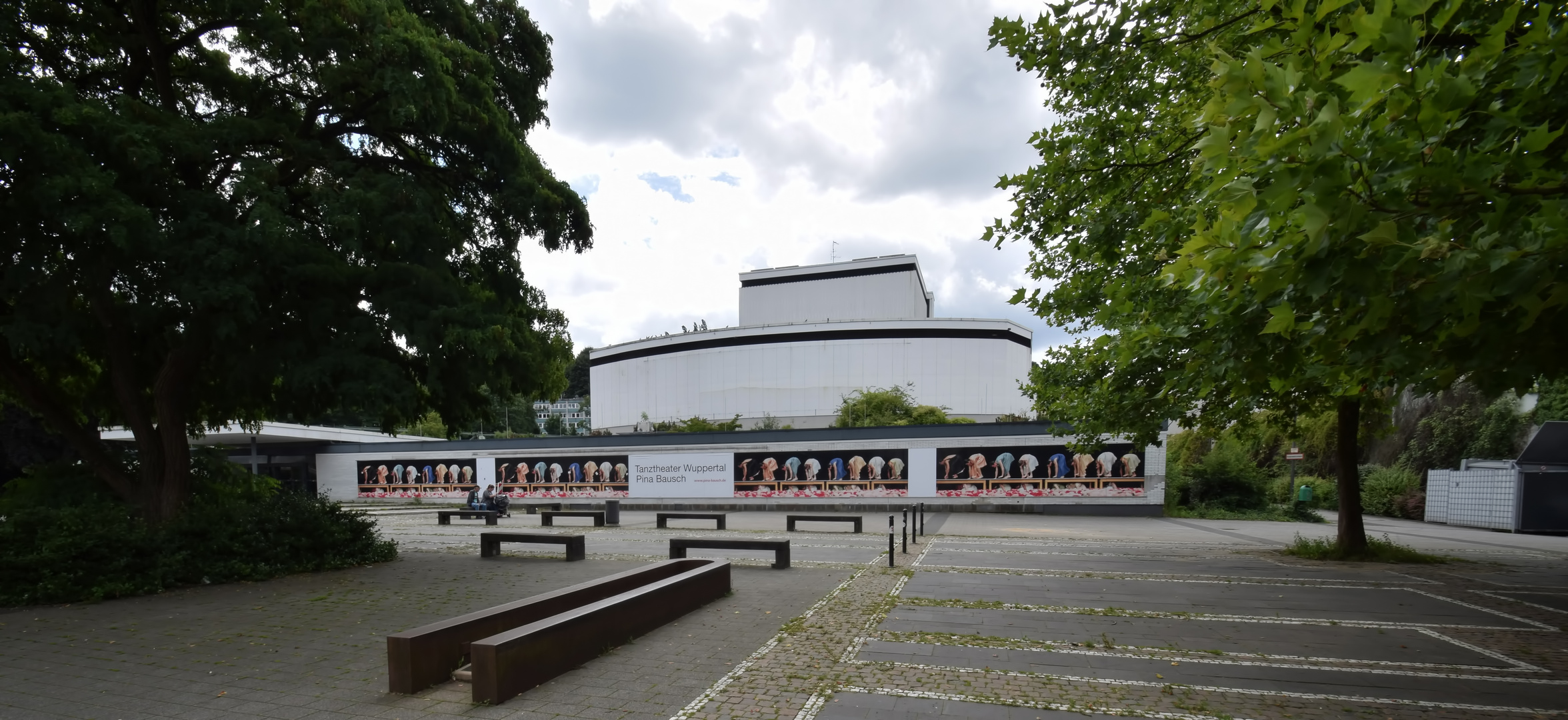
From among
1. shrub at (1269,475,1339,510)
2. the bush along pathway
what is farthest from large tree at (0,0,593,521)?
shrub at (1269,475,1339,510)

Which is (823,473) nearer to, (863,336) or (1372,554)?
(1372,554)

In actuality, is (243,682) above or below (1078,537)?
above

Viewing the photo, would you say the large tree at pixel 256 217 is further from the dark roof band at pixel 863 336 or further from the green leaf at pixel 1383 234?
the dark roof band at pixel 863 336

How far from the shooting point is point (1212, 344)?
5371mm

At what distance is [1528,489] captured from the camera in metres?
21.8

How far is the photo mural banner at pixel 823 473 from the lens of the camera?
2912 cm

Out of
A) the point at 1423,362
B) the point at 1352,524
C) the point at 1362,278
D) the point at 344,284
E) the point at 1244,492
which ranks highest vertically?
the point at 344,284

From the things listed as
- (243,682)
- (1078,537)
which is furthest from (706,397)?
(243,682)

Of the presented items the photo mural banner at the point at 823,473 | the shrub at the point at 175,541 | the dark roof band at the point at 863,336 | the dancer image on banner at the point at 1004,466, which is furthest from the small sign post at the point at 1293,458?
the dark roof band at the point at 863,336

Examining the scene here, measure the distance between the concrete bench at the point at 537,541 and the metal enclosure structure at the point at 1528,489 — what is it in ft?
87.5

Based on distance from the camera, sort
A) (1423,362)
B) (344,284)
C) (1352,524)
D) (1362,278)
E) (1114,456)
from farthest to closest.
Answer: (1114,456) < (1352,524) < (344,284) < (1423,362) < (1362,278)

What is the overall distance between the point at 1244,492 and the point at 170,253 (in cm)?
3173

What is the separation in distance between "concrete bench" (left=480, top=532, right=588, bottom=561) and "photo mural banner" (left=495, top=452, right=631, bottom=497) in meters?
18.9

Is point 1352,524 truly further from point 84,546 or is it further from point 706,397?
point 706,397
